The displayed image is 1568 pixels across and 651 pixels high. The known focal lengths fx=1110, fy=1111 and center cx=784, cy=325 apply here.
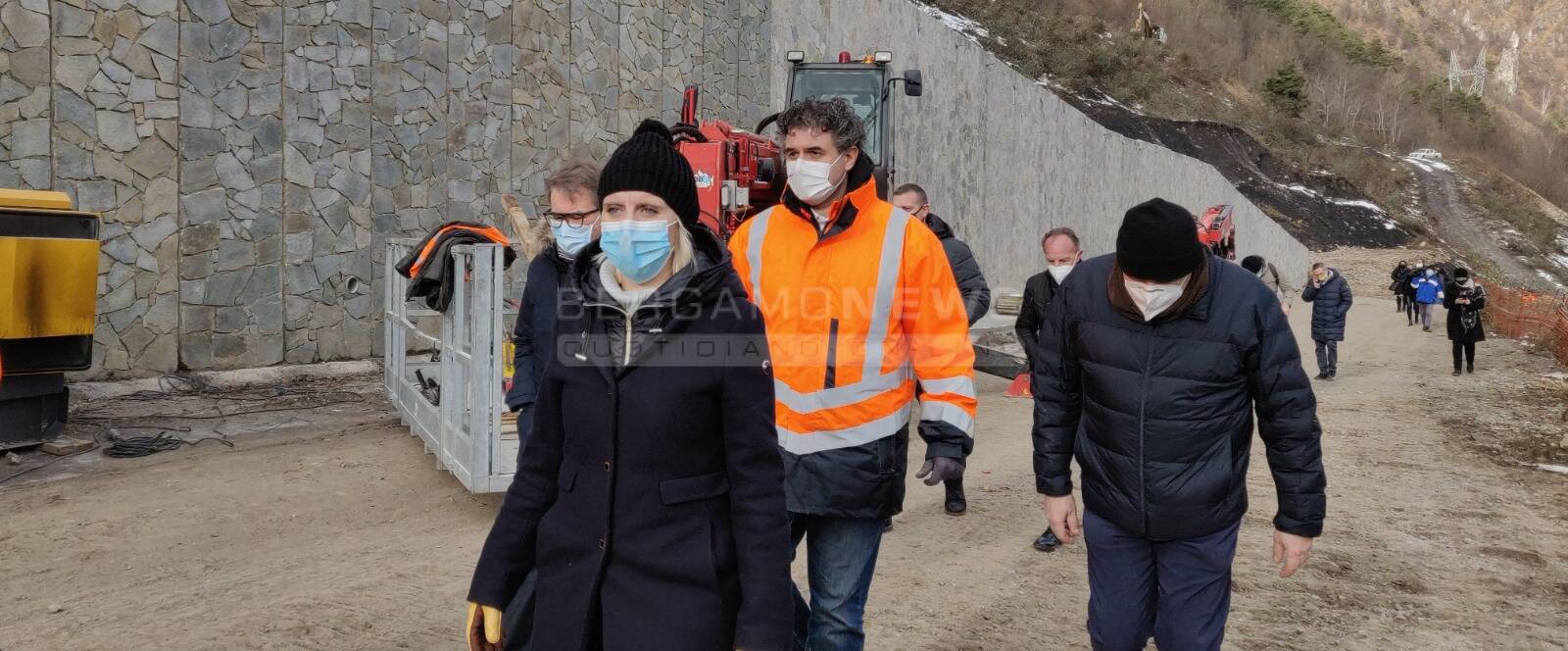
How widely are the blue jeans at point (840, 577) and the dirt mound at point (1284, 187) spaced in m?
48.6

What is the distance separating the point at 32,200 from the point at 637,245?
653 cm

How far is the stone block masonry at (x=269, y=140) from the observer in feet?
30.0

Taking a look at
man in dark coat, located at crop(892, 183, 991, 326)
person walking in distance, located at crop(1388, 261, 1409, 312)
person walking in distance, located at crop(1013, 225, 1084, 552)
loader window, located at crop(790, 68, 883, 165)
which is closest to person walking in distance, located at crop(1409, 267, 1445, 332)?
person walking in distance, located at crop(1388, 261, 1409, 312)

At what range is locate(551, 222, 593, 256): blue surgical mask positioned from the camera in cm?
430

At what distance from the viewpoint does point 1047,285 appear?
22.8ft

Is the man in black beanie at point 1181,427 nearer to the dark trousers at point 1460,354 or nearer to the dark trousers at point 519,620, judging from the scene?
the dark trousers at point 519,620

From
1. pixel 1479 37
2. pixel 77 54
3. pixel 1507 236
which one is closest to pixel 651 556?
pixel 77 54

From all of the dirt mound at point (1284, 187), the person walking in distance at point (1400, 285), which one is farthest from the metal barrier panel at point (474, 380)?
the dirt mound at point (1284, 187)

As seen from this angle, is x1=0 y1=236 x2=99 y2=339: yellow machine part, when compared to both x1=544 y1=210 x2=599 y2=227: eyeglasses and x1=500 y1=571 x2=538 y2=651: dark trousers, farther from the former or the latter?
x1=500 y1=571 x2=538 y2=651: dark trousers

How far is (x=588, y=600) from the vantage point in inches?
89.2

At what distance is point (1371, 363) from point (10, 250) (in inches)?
744

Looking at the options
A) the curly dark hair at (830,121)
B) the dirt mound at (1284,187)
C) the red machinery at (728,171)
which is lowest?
the curly dark hair at (830,121)

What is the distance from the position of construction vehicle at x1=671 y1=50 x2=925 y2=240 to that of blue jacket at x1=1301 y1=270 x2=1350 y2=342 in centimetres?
650

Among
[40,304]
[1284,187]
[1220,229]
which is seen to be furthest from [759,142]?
[1284,187]
